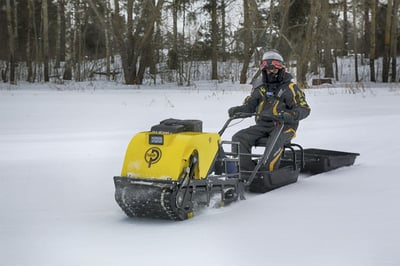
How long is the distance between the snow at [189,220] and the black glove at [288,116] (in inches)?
26.5

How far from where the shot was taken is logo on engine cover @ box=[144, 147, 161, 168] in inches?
154

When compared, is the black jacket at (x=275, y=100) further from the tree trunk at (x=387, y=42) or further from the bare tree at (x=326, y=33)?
the tree trunk at (x=387, y=42)

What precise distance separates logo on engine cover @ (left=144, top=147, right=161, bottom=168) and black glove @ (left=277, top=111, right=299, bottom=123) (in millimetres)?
1548

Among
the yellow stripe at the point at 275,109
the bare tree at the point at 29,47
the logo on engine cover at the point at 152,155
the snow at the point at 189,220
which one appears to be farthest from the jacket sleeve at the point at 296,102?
the bare tree at the point at 29,47

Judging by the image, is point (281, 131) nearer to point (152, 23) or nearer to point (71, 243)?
point (71, 243)

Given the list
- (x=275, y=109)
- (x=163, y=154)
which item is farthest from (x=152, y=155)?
(x=275, y=109)

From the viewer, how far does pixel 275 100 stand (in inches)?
220

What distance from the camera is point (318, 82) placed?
72.8ft

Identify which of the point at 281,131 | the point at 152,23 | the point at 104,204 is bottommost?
the point at 104,204

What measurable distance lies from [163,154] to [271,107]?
2.01 metres

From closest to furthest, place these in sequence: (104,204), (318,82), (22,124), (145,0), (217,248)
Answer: (217,248) → (104,204) → (22,124) → (145,0) → (318,82)

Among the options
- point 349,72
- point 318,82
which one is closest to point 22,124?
point 318,82

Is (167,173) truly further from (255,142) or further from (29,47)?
(29,47)

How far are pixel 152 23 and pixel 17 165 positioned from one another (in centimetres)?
1411
